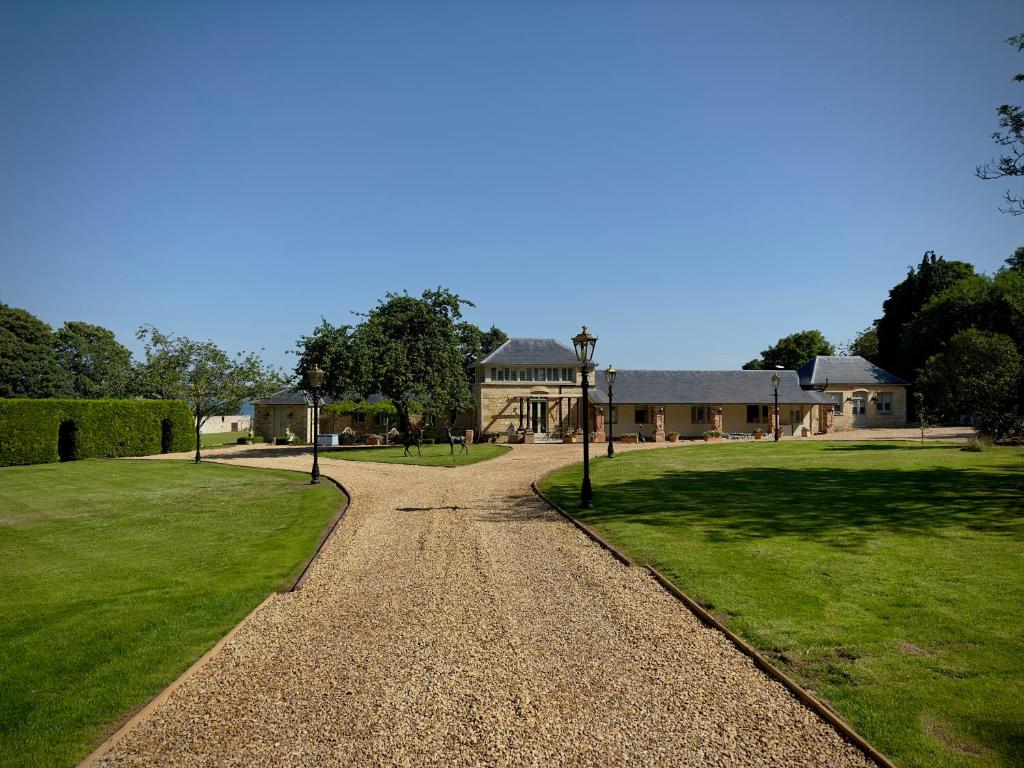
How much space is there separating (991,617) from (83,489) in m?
26.2

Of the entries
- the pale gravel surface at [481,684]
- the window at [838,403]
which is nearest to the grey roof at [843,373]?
the window at [838,403]

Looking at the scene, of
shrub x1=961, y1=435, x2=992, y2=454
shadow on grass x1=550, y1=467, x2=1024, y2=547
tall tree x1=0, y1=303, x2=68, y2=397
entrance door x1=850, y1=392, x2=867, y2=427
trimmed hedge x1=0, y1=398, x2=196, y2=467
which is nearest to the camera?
shadow on grass x1=550, y1=467, x2=1024, y2=547

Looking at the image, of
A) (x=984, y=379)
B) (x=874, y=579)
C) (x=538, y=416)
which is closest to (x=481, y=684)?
(x=874, y=579)

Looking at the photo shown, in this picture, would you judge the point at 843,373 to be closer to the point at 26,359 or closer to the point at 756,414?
the point at 756,414

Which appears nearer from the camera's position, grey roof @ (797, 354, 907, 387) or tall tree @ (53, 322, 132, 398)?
grey roof @ (797, 354, 907, 387)

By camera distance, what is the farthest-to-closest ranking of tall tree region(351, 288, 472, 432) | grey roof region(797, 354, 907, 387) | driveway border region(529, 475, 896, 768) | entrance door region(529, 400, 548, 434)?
grey roof region(797, 354, 907, 387) → entrance door region(529, 400, 548, 434) → tall tree region(351, 288, 472, 432) → driveway border region(529, 475, 896, 768)

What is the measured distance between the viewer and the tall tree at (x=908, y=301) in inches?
2397

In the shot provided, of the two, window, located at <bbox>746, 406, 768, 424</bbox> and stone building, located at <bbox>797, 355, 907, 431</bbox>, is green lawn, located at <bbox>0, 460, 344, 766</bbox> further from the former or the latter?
stone building, located at <bbox>797, 355, 907, 431</bbox>

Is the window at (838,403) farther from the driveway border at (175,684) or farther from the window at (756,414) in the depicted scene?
the driveway border at (175,684)

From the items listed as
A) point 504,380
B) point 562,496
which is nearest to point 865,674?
point 562,496

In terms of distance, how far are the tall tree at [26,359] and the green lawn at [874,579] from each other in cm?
6503

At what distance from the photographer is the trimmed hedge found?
33.3m

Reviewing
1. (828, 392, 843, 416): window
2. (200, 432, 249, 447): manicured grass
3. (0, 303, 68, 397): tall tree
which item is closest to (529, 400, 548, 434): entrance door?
(828, 392, 843, 416): window

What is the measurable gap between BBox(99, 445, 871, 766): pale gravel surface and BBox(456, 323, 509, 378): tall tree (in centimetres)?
4982
